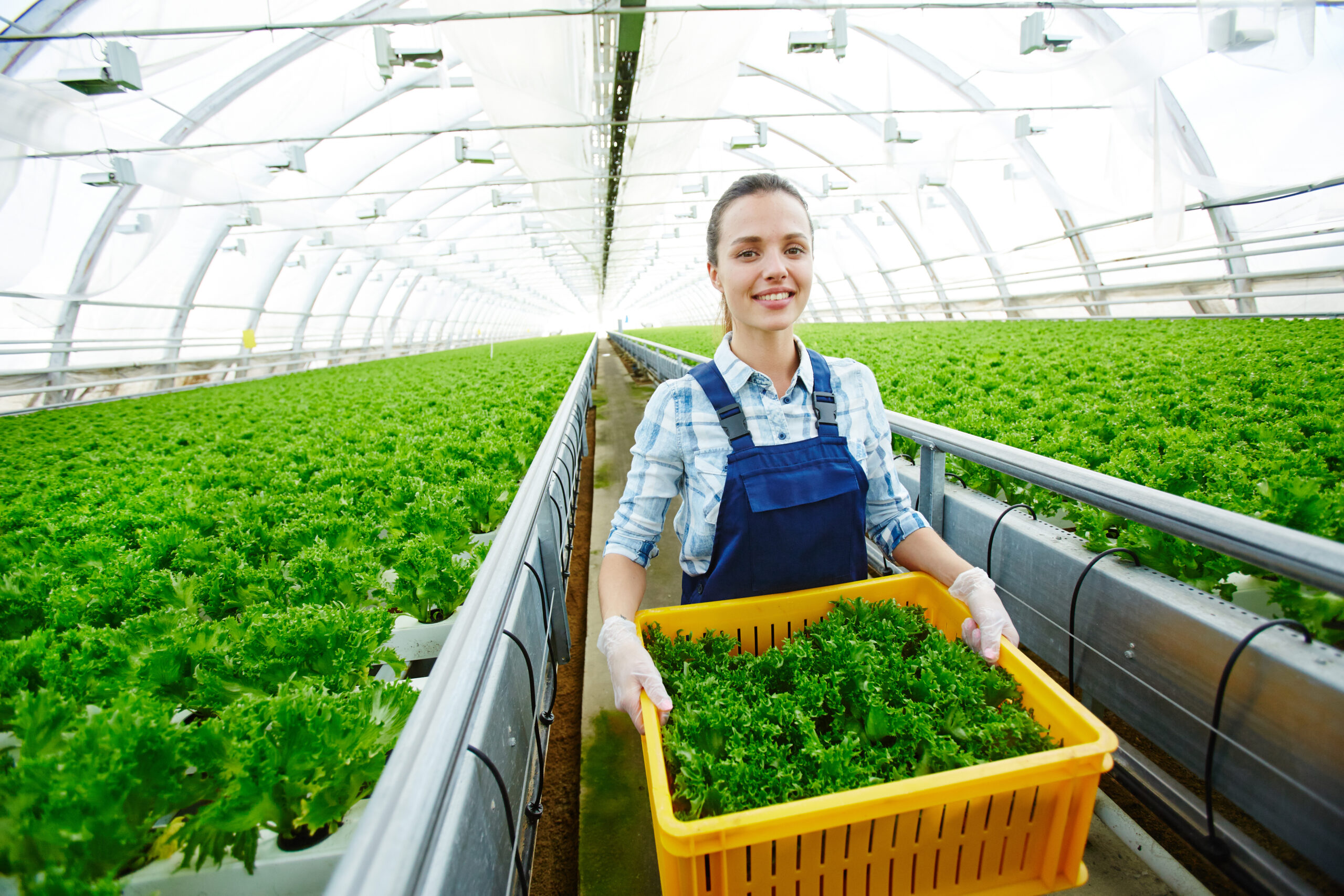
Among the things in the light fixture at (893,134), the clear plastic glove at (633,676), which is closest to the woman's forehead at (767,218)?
the clear plastic glove at (633,676)

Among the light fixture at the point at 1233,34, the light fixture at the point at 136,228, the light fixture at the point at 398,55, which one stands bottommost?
the light fixture at the point at 1233,34

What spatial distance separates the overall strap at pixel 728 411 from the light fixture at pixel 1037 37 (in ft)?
27.3

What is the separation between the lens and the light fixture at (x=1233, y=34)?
548cm

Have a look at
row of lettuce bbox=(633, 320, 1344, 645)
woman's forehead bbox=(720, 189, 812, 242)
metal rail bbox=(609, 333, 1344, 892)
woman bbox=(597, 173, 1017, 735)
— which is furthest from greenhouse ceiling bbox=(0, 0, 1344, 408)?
metal rail bbox=(609, 333, 1344, 892)

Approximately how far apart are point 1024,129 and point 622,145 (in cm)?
751

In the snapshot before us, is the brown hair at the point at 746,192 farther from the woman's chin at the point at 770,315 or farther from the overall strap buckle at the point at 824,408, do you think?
the overall strap buckle at the point at 824,408

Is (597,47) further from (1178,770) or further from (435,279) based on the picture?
(435,279)

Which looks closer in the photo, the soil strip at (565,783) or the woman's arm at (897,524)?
the woman's arm at (897,524)

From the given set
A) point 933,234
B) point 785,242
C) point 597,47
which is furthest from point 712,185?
point 785,242

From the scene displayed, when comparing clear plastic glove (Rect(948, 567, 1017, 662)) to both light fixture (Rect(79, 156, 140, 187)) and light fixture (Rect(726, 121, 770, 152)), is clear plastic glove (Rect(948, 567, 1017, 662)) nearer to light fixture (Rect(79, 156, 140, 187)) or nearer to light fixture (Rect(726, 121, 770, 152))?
light fixture (Rect(726, 121, 770, 152))

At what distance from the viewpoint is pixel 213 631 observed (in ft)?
5.62

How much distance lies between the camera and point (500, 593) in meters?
1.39

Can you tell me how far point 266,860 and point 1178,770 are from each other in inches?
113

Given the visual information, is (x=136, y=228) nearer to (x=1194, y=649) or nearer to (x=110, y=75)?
(x=110, y=75)
